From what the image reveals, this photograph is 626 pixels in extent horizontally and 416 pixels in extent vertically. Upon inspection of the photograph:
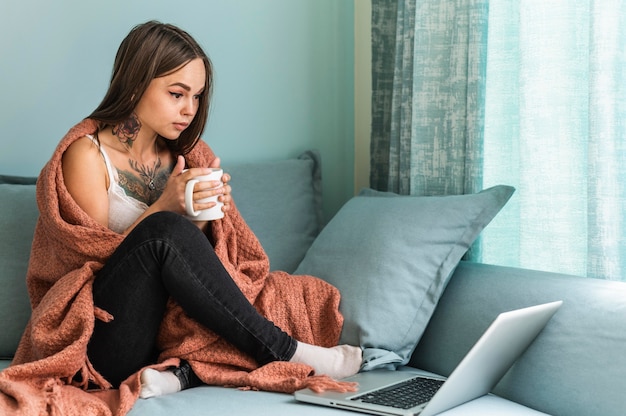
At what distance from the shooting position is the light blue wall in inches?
80.7

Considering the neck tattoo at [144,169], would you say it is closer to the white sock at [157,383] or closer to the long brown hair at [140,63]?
the long brown hair at [140,63]

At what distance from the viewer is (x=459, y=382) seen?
1.38 metres

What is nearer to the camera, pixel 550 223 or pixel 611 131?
pixel 611 131

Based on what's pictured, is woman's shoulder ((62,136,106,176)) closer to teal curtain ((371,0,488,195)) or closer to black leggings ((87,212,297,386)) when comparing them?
black leggings ((87,212,297,386))

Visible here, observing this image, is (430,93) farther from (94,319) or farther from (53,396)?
(53,396)

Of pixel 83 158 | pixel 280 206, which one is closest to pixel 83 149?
pixel 83 158

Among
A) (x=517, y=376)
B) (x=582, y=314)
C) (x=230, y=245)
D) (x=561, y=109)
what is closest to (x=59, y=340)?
(x=230, y=245)

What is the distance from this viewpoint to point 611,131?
1.62 metres

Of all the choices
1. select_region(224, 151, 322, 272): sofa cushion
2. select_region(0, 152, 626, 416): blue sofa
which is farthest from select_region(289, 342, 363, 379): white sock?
select_region(224, 151, 322, 272): sofa cushion

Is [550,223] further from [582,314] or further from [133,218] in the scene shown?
[133,218]

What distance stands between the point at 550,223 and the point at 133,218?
0.93 meters

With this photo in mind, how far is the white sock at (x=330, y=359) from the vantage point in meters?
1.65

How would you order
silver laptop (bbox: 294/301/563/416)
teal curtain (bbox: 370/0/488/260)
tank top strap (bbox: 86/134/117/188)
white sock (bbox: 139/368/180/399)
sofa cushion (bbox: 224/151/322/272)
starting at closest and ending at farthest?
silver laptop (bbox: 294/301/563/416) < white sock (bbox: 139/368/180/399) < tank top strap (bbox: 86/134/117/188) < teal curtain (bbox: 370/0/488/260) < sofa cushion (bbox: 224/151/322/272)

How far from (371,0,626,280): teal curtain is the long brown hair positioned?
0.66 meters
